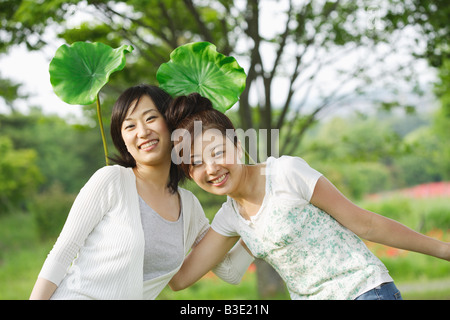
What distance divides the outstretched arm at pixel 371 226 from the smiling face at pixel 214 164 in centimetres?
29

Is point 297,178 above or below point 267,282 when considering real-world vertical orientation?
above

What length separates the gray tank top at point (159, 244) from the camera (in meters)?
1.64

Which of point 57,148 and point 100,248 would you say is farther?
point 57,148

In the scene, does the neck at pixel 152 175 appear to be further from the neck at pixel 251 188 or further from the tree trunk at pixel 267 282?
the tree trunk at pixel 267 282

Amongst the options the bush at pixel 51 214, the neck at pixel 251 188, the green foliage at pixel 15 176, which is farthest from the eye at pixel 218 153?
the green foliage at pixel 15 176

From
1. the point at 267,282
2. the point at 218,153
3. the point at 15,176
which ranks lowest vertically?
the point at 267,282

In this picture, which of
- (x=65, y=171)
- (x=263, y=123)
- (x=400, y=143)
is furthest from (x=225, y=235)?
(x=65, y=171)

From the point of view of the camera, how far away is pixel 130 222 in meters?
1.57

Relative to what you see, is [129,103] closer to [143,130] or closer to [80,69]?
[143,130]

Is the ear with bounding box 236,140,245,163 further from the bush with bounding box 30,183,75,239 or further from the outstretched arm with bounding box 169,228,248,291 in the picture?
the bush with bounding box 30,183,75,239

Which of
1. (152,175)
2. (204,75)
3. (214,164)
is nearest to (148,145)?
(152,175)

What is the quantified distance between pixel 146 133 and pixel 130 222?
0.31 m

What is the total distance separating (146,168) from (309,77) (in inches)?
129

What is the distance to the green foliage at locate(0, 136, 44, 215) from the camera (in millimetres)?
10258
